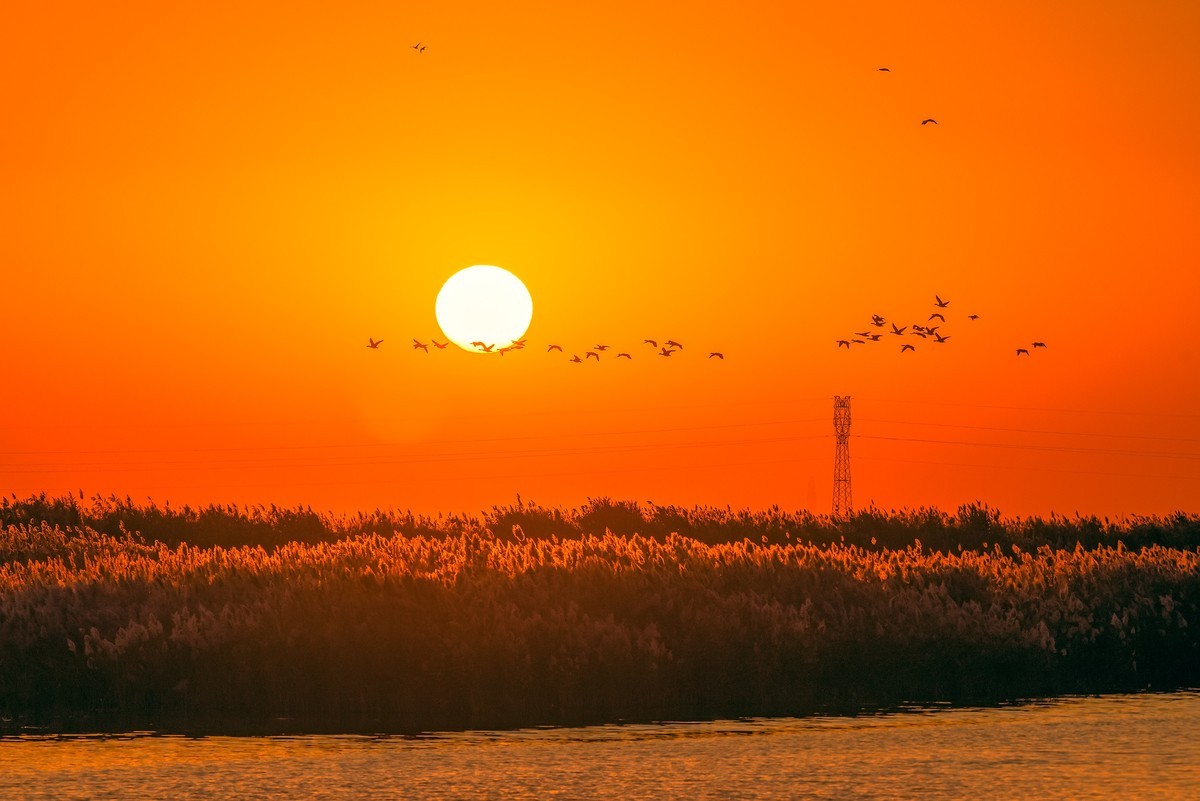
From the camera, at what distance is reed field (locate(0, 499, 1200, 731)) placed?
25844mm

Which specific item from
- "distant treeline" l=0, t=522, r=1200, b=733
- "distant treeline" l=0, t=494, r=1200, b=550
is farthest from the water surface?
"distant treeline" l=0, t=494, r=1200, b=550

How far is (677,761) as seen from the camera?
2014cm

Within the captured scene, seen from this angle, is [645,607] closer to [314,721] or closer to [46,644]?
[314,721]

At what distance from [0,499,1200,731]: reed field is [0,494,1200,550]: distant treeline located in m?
22.8

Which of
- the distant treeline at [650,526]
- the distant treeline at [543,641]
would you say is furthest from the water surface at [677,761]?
the distant treeline at [650,526]

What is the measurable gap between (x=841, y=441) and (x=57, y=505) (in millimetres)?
42398

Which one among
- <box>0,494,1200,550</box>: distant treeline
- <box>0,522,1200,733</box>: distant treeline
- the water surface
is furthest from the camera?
<box>0,494,1200,550</box>: distant treeline

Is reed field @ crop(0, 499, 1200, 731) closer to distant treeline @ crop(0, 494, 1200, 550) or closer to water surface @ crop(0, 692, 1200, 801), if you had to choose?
water surface @ crop(0, 692, 1200, 801)

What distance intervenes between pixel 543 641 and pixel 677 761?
668cm

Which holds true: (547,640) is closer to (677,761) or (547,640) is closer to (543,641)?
(543,641)

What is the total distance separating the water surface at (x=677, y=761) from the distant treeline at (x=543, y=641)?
1713 mm

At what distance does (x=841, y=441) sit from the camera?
8731 centimetres

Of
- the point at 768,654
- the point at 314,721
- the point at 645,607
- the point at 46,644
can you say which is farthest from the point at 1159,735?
the point at 46,644

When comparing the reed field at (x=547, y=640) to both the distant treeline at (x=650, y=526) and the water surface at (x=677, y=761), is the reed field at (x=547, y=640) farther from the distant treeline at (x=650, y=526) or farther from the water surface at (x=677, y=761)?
the distant treeline at (x=650, y=526)
